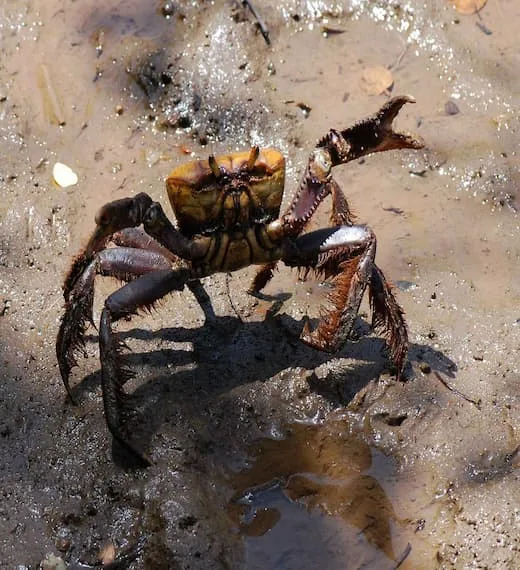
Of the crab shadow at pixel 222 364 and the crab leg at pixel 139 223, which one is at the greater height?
the crab leg at pixel 139 223

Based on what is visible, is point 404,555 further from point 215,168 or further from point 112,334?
point 215,168

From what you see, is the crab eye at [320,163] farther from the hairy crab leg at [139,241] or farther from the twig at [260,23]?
the twig at [260,23]

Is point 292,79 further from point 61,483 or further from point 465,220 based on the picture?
point 61,483

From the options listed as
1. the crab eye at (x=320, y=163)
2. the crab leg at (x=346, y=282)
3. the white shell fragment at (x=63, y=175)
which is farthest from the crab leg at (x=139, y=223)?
the white shell fragment at (x=63, y=175)

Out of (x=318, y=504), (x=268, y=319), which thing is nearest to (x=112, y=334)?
(x=268, y=319)

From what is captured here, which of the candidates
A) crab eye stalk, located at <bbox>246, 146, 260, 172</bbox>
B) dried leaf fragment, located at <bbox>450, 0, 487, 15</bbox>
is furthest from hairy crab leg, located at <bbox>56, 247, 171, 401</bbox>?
dried leaf fragment, located at <bbox>450, 0, 487, 15</bbox>
